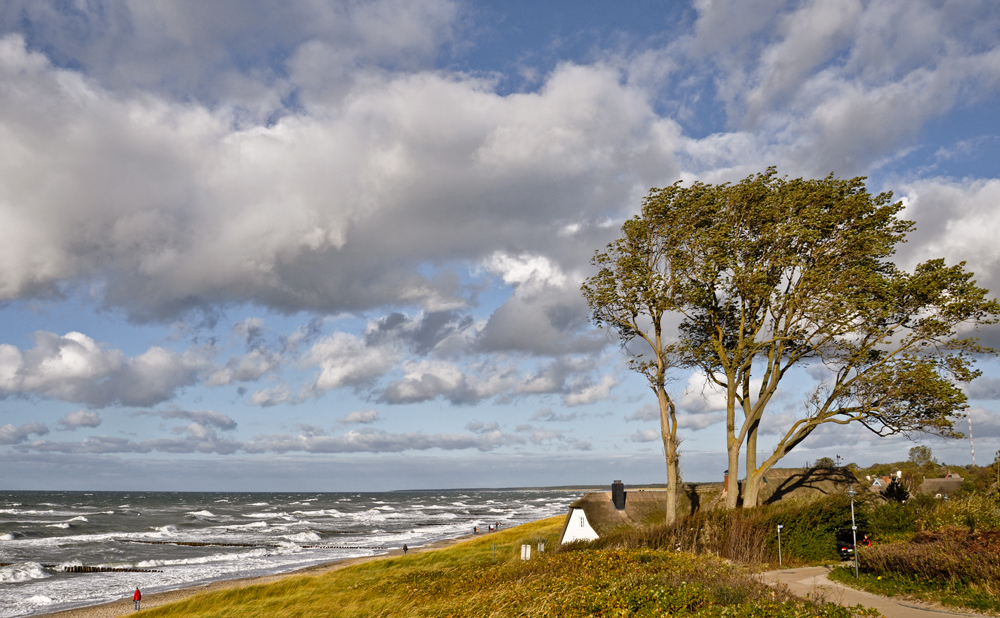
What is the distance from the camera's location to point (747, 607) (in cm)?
870

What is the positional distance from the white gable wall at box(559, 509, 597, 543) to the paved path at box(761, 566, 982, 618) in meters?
12.9

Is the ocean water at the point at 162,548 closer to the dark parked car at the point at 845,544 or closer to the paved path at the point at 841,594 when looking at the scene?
the paved path at the point at 841,594

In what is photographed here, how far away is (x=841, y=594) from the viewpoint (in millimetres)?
15031

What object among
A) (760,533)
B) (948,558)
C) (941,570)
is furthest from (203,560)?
(948,558)

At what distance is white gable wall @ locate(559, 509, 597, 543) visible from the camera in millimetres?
32125

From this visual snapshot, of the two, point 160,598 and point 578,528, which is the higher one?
point 578,528

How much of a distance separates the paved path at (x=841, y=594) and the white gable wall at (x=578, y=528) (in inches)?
508

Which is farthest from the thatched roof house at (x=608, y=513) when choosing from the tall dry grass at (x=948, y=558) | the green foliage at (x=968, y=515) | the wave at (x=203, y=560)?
the wave at (x=203, y=560)

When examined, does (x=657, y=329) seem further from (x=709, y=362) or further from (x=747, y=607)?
(x=747, y=607)

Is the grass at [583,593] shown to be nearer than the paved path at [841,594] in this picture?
Yes

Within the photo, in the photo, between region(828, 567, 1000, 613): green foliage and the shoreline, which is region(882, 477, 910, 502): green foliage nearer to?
region(828, 567, 1000, 613): green foliage

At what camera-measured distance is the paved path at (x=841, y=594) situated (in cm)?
1316

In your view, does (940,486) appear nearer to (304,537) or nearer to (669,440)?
(669,440)

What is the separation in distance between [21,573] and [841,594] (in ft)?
155
